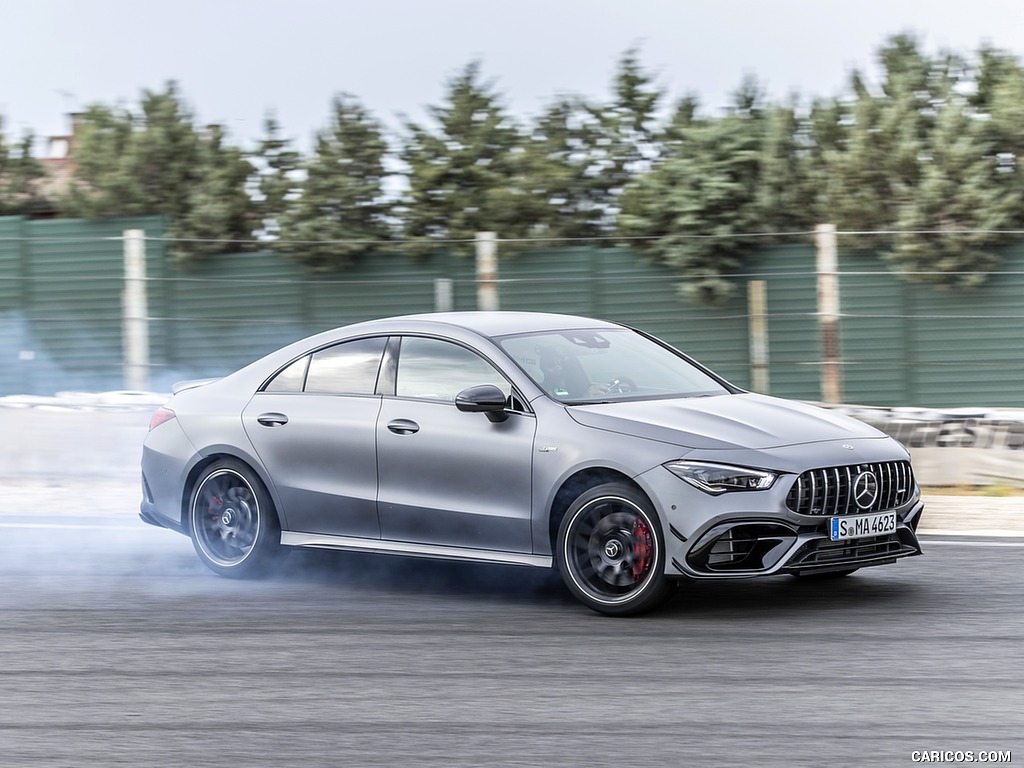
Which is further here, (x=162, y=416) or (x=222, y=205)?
(x=222, y=205)

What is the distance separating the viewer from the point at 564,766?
5.17 m

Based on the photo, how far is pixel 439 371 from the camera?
848 cm

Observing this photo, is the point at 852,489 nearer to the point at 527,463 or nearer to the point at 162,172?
the point at 527,463

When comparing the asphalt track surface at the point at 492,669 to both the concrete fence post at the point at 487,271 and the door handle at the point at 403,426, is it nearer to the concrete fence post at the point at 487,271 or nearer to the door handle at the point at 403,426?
the door handle at the point at 403,426

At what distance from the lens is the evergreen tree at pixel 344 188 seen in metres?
19.5

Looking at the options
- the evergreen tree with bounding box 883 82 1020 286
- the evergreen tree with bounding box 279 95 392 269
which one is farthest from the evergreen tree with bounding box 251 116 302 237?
the evergreen tree with bounding box 883 82 1020 286

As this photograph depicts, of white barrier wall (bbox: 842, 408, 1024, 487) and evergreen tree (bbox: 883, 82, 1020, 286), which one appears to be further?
evergreen tree (bbox: 883, 82, 1020, 286)

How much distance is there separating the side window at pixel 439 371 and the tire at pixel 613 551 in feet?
2.83

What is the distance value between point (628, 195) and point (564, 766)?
1447 cm

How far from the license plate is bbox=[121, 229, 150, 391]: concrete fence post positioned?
9781 millimetres

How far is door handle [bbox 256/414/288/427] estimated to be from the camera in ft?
29.1

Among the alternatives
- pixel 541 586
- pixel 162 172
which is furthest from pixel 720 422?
pixel 162 172

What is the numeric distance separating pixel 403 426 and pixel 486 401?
632 mm

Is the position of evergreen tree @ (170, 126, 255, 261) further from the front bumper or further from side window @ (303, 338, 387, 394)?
the front bumper
